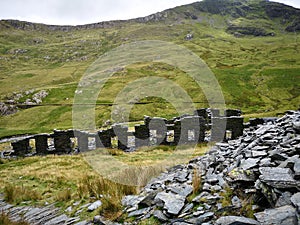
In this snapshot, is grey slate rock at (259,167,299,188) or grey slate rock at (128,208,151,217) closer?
grey slate rock at (259,167,299,188)

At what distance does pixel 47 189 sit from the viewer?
1569 cm

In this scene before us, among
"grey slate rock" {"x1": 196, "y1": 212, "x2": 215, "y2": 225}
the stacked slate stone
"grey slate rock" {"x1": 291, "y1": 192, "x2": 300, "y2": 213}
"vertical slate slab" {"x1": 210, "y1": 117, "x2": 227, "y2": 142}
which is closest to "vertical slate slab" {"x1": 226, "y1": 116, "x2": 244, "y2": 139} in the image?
"vertical slate slab" {"x1": 210, "y1": 117, "x2": 227, "y2": 142}

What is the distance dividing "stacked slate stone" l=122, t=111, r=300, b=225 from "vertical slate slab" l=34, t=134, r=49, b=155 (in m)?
22.3

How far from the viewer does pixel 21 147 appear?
3022 centimetres

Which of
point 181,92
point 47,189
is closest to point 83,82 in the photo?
point 181,92

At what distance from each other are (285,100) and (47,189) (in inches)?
3966

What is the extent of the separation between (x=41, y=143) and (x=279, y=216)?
2855 centimetres


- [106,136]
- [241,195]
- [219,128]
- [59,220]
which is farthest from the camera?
[106,136]

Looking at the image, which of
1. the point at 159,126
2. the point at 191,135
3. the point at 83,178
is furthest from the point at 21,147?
the point at 191,135

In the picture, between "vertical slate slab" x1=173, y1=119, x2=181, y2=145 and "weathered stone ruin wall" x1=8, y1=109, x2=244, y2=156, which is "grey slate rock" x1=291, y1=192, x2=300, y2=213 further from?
"vertical slate slab" x1=173, y1=119, x2=181, y2=145

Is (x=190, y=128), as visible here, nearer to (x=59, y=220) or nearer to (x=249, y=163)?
(x=249, y=163)

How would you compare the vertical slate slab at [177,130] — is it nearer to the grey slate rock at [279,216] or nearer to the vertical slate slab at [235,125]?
the vertical slate slab at [235,125]

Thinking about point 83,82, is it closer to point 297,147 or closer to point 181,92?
point 181,92

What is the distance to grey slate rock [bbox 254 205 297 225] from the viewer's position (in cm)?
598
